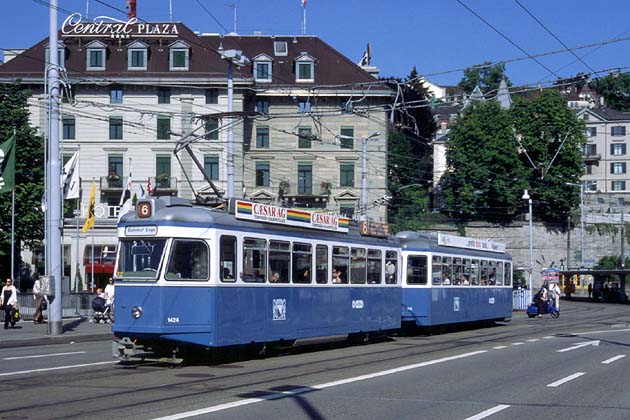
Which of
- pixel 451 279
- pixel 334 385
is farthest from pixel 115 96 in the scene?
pixel 334 385

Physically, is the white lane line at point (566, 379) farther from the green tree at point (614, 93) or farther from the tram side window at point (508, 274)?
the green tree at point (614, 93)

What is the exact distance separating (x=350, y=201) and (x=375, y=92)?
26.8 ft

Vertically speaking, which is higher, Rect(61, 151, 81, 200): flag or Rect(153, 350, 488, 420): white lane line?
Rect(61, 151, 81, 200): flag

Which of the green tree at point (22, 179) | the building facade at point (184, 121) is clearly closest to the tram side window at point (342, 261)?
the green tree at point (22, 179)

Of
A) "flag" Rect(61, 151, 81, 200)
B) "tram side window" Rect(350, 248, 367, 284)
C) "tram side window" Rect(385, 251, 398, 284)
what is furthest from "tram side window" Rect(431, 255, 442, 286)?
"flag" Rect(61, 151, 81, 200)

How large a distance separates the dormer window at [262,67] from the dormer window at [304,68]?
1.83 metres

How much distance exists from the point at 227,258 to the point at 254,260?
3.31ft

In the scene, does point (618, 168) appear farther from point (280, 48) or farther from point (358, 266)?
point (358, 266)

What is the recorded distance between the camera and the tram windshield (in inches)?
688

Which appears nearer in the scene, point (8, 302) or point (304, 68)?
point (8, 302)

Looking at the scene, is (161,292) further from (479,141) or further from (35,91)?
(479,141)

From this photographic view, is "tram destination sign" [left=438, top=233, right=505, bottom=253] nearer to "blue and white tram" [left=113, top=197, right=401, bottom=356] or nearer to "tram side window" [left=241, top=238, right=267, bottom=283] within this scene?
"blue and white tram" [left=113, top=197, right=401, bottom=356]

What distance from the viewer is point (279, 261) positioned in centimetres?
1986

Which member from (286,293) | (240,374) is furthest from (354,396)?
(286,293)
